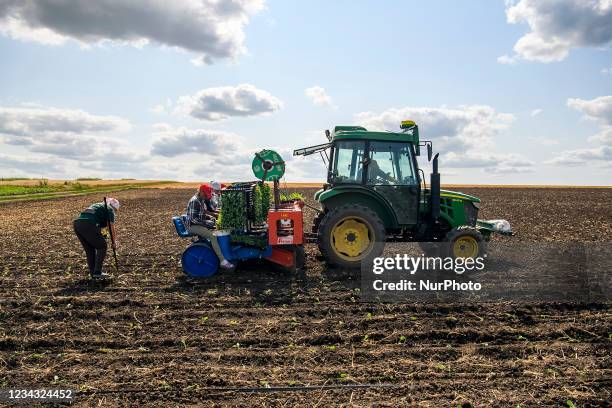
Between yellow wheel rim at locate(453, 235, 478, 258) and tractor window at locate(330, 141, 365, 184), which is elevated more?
tractor window at locate(330, 141, 365, 184)

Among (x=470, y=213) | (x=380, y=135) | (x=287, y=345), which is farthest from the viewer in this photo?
(x=470, y=213)

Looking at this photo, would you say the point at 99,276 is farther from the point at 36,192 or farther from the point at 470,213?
the point at 36,192

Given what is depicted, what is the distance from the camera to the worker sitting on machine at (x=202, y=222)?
8.79 m

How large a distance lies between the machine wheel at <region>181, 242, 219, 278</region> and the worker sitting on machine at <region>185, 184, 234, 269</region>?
0.52 feet

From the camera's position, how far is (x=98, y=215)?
8.93 meters

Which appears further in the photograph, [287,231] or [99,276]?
[99,276]

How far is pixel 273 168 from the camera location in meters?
9.23

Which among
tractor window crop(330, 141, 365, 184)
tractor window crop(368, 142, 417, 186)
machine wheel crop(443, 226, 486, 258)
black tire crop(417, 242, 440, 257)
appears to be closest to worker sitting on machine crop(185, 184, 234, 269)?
tractor window crop(330, 141, 365, 184)

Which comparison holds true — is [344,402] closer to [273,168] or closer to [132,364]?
[132,364]

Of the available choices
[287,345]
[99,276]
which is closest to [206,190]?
[99,276]

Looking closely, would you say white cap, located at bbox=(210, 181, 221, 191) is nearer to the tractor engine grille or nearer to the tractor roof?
the tractor roof

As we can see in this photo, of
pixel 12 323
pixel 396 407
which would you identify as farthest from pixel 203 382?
pixel 12 323

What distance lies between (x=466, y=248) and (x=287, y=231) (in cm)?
356

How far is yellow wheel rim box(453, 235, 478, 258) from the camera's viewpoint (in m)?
9.15
